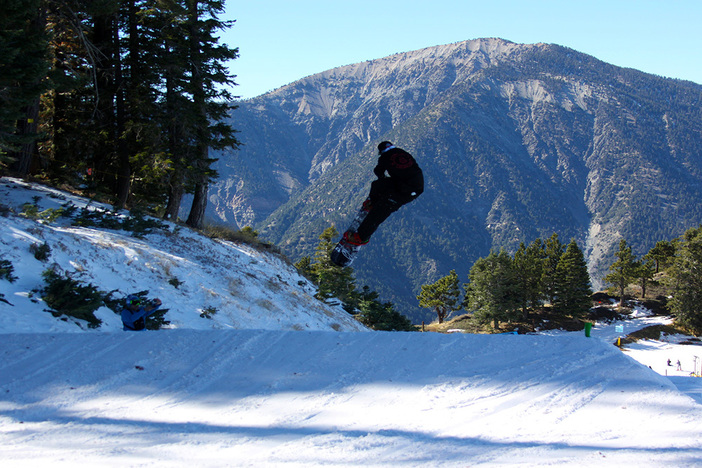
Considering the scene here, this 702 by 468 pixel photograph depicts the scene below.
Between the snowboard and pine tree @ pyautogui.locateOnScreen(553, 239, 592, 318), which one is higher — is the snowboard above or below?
above

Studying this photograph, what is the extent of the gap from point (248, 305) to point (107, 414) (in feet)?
32.3

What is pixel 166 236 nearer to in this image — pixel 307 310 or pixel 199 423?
pixel 307 310

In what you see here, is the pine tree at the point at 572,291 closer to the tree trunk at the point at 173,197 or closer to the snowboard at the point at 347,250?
the tree trunk at the point at 173,197

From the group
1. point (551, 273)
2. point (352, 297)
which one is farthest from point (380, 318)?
point (551, 273)

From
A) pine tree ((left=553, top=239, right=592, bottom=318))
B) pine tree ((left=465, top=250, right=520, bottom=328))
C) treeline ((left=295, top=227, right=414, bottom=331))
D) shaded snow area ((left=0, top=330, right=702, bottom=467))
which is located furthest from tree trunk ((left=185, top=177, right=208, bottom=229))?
pine tree ((left=553, top=239, right=592, bottom=318))

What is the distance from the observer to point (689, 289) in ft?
177

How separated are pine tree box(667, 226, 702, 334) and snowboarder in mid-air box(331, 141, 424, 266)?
59.3m

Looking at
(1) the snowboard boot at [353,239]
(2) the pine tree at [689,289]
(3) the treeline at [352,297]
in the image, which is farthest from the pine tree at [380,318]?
(2) the pine tree at [689,289]

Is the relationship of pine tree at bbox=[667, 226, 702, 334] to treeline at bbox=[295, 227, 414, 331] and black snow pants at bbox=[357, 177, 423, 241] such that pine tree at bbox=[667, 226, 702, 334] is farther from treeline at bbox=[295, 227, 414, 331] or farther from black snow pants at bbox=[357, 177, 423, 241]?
black snow pants at bbox=[357, 177, 423, 241]

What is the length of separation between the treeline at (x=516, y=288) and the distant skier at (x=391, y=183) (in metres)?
40.1

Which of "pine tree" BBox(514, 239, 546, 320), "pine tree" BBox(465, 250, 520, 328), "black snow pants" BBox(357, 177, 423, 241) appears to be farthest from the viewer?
"pine tree" BBox(514, 239, 546, 320)

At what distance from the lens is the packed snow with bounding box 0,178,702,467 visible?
3.74m

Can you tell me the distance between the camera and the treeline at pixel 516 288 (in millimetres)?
46938

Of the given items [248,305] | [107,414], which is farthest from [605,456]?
[248,305]
